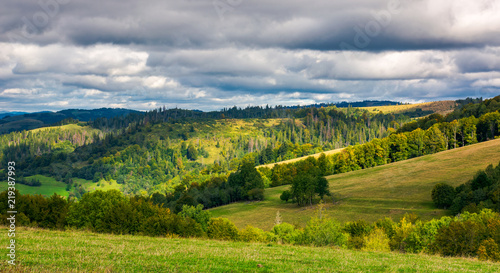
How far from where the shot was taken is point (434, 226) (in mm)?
54000

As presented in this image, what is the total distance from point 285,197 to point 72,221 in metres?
83.6

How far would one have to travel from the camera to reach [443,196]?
80375mm

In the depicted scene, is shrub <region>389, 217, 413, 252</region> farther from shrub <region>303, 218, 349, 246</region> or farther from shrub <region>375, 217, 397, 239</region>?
shrub <region>303, 218, 349, 246</region>

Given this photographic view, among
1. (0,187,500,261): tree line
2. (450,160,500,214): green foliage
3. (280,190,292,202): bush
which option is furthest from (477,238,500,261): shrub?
(280,190,292,202): bush

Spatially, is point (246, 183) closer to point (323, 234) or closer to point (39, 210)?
point (323, 234)

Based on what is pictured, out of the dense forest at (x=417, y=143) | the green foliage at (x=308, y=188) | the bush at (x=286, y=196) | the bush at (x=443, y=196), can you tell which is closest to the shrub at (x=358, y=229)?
the bush at (x=443, y=196)

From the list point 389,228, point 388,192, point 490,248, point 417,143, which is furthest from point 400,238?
point 417,143

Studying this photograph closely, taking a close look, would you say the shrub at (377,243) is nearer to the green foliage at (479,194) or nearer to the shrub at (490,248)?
the shrub at (490,248)

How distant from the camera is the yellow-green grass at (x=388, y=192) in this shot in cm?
8581

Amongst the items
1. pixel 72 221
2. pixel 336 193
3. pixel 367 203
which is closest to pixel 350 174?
pixel 336 193

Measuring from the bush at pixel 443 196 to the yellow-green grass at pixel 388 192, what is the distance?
2.12m

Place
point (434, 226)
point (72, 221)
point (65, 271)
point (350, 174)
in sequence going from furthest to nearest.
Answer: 1. point (350, 174)
2. point (434, 226)
3. point (72, 221)
4. point (65, 271)

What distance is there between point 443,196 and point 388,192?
64.1 ft

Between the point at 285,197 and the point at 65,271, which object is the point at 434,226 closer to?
the point at 65,271
